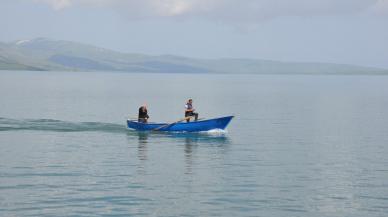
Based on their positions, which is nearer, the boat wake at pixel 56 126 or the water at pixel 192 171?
the water at pixel 192 171

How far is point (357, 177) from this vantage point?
125 feet

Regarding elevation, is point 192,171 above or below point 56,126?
below

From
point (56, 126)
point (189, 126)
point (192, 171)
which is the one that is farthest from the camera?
point (56, 126)

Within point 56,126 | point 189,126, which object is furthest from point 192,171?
point 56,126

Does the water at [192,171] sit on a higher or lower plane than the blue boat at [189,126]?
lower

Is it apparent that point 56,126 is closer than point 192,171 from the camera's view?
No

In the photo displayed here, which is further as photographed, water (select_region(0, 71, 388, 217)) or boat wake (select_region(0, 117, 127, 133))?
boat wake (select_region(0, 117, 127, 133))

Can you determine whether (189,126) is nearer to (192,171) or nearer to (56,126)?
(56,126)

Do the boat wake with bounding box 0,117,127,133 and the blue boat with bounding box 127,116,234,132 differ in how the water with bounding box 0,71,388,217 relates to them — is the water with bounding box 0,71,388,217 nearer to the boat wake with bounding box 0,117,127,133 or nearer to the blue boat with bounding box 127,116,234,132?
the boat wake with bounding box 0,117,127,133

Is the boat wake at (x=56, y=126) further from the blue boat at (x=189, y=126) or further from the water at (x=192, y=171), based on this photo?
the blue boat at (x=189, y=126)

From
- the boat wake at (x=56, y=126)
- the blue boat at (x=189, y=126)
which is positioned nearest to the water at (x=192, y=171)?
the boat wake at (x=56, y=126)

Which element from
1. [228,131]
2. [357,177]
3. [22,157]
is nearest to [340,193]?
[357,177]

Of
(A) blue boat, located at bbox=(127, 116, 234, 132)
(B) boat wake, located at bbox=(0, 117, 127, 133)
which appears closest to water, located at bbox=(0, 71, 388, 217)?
(B) boat wake, located at bbox=(0, 117, 127, 133)

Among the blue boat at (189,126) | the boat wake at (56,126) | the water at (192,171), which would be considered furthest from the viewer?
the boat wake at (56,126)
